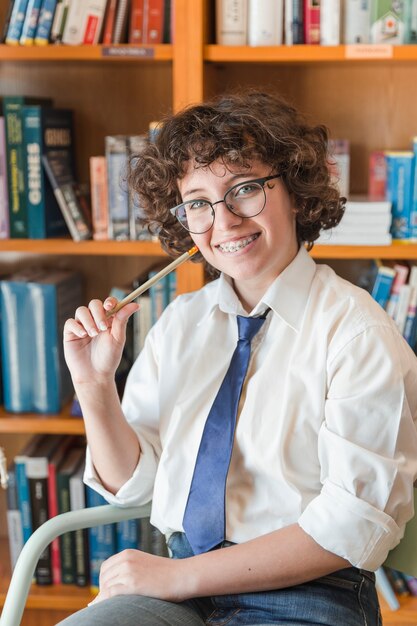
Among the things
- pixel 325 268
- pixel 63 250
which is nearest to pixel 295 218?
pixel 325 268

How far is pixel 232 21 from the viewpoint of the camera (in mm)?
1783

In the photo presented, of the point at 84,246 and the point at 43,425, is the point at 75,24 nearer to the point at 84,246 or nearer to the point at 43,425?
the point at 84,246

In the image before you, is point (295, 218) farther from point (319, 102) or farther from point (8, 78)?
point (8, 78)

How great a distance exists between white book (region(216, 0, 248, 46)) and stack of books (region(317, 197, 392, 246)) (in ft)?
1.40

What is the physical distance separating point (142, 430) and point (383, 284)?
0.74m

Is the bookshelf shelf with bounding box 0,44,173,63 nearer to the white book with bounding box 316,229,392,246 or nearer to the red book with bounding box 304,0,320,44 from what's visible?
the red book with bounding box 304,0,320,44

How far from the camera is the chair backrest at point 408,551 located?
1.24 metres

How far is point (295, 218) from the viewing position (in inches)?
53.8

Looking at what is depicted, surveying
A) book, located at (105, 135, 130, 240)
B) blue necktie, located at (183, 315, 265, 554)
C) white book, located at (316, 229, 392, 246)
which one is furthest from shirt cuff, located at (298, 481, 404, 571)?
book, located at (105, 135, 130, 240)

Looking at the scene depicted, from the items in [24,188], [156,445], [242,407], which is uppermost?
[24,188]

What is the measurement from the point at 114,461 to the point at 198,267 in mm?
597

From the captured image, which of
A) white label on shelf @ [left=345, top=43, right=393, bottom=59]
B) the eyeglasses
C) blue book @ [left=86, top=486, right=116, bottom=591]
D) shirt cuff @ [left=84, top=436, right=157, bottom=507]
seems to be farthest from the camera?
blue book @ [left=86, top=486, right=116, bottom=591]

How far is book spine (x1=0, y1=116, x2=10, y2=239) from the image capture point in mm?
1891

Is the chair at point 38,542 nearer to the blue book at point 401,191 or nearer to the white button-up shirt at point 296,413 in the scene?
the white button-up shirt at point 296,413
